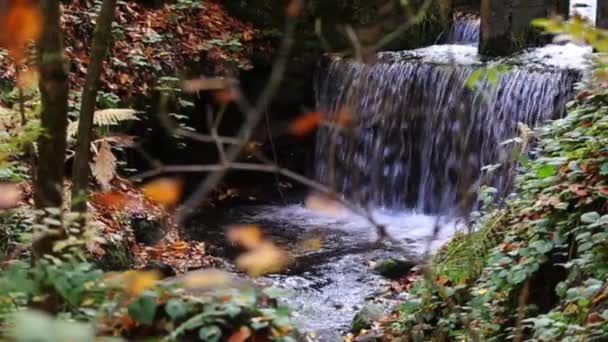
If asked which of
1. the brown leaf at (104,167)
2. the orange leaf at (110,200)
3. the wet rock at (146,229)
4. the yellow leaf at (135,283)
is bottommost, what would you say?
the wet rock at (146,229)

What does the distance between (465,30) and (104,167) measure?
22.2 ft

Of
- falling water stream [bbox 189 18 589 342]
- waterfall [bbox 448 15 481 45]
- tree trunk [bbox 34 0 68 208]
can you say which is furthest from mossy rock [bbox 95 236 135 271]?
waterfall [bbox 448 15 481 45]

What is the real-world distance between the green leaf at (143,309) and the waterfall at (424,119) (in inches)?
257

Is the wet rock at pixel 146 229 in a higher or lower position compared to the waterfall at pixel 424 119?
lower

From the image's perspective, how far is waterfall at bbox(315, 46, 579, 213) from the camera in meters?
9.17

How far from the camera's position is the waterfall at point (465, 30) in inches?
462

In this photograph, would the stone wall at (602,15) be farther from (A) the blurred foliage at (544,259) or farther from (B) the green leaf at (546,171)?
(B) the green leaf at (546,171)

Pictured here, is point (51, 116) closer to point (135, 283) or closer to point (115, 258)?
point (135, 283)

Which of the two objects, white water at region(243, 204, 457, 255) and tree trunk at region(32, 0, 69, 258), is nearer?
tree trunk at region(32, 0, 69, 258)

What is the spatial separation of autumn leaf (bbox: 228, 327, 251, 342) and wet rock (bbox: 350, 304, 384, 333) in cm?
331

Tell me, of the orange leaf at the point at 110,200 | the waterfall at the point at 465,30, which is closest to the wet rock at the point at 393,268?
the orange leaf at the point at 110,200

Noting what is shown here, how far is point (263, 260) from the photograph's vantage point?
625 cm

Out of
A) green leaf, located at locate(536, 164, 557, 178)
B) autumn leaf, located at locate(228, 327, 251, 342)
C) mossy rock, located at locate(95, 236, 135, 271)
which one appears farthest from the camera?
mossy rock, located at locate(95, 236, 135, 271)

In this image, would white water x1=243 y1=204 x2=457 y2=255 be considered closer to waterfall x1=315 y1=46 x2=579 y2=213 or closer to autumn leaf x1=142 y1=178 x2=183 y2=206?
waterfall x1=315 y1=46 x2=579 y2=213
